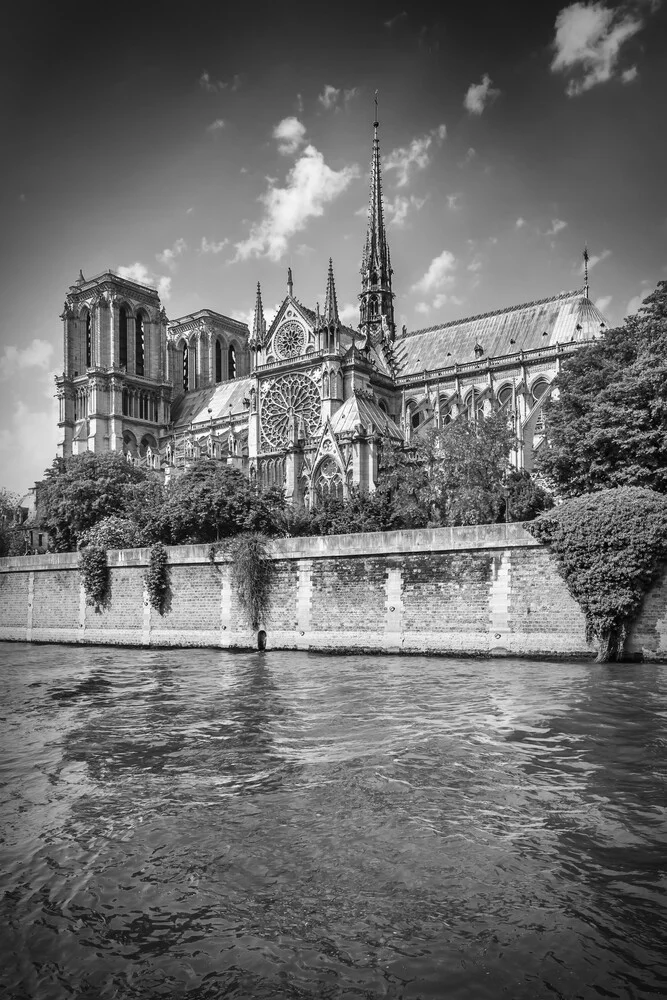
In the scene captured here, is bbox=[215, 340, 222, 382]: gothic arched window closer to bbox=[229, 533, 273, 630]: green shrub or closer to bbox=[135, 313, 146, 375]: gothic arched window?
bbox=[135, 313, 146, 375]: gothic arched window

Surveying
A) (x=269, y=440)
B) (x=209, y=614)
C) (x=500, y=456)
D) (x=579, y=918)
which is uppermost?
(x=269, y=440)

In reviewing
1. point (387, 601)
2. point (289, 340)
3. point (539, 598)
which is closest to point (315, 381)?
point (289, 340)

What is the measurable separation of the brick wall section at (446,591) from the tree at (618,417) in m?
4.67

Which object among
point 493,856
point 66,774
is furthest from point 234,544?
point 493,856

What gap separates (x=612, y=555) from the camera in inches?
758

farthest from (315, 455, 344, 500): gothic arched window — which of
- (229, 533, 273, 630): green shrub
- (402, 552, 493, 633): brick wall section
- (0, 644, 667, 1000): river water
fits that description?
(0, 644, 667, 1000): river water

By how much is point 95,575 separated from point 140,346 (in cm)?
6523

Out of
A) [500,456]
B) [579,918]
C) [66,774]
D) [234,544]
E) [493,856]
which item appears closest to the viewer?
[579,918]

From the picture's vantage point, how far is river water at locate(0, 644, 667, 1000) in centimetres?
577

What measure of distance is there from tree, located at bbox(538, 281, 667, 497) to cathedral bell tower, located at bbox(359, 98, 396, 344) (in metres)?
48.7

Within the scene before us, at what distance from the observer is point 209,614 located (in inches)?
A: 1070

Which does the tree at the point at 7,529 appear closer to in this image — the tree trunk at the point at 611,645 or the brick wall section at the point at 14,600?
the brick wall section at the point at 14,600

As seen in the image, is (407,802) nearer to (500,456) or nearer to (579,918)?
(579,918)

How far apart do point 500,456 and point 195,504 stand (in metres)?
13.5
